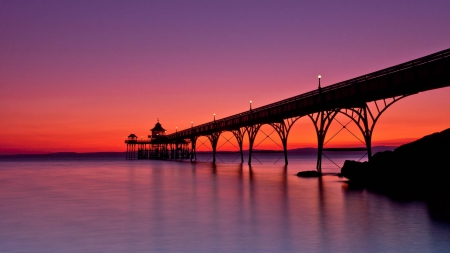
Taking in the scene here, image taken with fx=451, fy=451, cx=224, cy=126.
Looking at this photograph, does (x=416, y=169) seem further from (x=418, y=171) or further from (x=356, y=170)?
(x=356, y=170)

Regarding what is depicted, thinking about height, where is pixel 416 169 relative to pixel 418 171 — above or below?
above

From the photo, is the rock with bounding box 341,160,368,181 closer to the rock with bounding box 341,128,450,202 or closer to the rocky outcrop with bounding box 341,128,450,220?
the rock with bounding box 341,128,450,202

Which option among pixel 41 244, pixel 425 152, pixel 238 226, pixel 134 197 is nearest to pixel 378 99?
pixel 425 152

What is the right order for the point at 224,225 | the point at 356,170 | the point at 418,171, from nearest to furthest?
1. the point at 224,225
2. the point at 418,171
3. the point at 356,170

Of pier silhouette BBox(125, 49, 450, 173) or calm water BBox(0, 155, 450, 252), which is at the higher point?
pier silhouette BBox(125, 49, 450, 173)

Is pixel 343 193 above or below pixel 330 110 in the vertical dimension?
below

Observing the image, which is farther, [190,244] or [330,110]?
[330,110]

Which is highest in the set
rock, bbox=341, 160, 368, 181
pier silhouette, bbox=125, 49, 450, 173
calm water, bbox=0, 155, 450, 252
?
pier silhouette, bbox=125, 49, 450, 173

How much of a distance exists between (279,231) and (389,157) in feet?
52.1

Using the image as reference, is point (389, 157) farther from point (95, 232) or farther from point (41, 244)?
point (41, 244)

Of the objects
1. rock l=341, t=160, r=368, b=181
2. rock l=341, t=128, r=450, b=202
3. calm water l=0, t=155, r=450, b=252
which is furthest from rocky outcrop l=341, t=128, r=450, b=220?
calm water l=0, t=155, r=450, b=252

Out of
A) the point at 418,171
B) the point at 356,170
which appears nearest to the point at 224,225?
the point at 418,171

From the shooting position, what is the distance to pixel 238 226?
1554 centimetres

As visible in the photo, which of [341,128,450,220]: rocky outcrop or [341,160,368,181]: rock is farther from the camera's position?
[341,160,368,181]: rock
